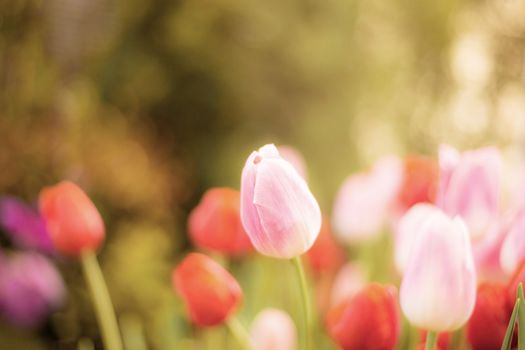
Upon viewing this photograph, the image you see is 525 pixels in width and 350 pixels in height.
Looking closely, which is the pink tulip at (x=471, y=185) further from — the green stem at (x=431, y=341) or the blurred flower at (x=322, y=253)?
the blurred flower at (x=322, y=253)

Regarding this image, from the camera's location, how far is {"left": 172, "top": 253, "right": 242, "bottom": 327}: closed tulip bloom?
1.26 ft

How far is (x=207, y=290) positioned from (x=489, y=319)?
0.43 feet

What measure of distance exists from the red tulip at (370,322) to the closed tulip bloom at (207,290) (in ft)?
0.22

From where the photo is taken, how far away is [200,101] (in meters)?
1.17

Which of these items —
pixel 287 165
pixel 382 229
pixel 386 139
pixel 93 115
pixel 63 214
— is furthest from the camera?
pixel 386 139

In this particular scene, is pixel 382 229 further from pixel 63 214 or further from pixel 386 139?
pixel 386 139

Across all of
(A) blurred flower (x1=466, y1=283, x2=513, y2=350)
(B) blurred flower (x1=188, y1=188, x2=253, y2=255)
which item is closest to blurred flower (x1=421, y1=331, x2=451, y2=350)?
(A) blurred flower (x1=466, y1=283, x2=513, y2=350)

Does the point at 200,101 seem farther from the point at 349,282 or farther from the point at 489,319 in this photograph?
the point at 489,319

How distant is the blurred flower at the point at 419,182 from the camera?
1.42 ft

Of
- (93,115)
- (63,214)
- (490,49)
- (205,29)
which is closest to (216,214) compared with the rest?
(63,214)

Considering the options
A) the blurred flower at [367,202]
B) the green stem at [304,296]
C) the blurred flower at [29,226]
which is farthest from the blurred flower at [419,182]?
the blurred flower at [29,226]

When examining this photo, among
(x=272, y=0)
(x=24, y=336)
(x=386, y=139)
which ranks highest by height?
(x=272, y=0)

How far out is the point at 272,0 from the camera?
124 cm

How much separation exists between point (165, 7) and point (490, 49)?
0.62m
